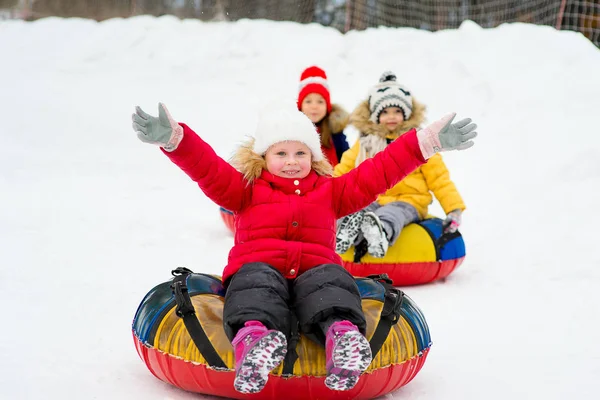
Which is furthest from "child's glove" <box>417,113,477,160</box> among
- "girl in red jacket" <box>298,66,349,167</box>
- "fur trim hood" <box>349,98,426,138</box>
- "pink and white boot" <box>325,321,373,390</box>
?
"girl in red jacket" <box>298,66,349,167</box>

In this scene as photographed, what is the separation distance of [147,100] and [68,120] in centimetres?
134

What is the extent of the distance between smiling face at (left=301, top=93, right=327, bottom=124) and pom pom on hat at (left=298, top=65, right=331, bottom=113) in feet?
0.15

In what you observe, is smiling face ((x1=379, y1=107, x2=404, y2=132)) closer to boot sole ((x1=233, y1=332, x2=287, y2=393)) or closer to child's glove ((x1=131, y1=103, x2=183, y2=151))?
child's glove ((x1=131, y1=103, x2=183, y2=151))

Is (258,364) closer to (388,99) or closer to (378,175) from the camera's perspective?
(378,175)

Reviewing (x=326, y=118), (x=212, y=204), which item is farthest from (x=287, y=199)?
(x=212, y=204)

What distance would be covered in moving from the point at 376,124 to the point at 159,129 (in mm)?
2561

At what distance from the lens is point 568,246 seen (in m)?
5.27

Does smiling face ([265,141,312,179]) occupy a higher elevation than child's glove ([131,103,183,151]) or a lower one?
lower

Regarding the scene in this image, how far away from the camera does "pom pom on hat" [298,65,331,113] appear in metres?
5.87

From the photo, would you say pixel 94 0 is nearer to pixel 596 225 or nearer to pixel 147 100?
pixel 147 100

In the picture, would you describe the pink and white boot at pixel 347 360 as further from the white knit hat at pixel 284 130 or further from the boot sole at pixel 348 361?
the white knit hat at pixel 284 130

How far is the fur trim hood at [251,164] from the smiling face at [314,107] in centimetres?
259

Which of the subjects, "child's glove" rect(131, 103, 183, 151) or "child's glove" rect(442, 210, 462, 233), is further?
"child's glove" rect(442, 210, 462, 233)

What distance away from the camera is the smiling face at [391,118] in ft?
16.3
